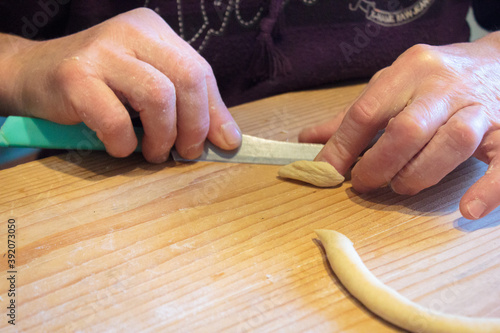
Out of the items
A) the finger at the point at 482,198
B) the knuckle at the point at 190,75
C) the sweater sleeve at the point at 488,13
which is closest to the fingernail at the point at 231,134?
the knuckle at the point at 190,75

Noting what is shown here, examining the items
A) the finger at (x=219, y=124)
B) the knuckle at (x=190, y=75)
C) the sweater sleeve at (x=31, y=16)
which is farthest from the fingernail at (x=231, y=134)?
the sweater sleeve at (x=31, y=16)

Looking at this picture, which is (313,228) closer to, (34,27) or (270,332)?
(270,332)

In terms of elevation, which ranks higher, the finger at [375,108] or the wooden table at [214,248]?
the finger at [375,108]

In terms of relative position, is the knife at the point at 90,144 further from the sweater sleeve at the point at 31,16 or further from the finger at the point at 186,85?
the sweater sleeve at the point at 31,16

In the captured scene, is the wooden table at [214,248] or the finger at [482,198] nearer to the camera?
the wooden table at [214,248]

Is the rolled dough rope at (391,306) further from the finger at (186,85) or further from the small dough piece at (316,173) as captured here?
the finger at (186,85)

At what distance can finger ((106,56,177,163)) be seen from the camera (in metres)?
0.75

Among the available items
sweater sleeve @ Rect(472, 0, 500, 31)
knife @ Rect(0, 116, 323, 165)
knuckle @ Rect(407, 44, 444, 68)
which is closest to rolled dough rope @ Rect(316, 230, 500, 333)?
knife @ Rect(0, 116, 323, 165)

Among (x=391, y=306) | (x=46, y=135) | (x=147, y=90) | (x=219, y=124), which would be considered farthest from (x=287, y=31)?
(x=391, y=306)

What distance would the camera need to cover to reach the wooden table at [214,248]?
0.54 metres

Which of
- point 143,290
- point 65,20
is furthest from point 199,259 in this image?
point 65,20

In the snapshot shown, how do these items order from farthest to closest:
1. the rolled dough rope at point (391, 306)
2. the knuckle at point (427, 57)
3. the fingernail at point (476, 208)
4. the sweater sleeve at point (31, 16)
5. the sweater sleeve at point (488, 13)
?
the sweater sleeve at point (488, 13) < the sweater sleeve at point (31, 16) < the knuckle at point (427, 57) < the fingernail at point (476, 208) < the rolled dough rope at point (391, 306)

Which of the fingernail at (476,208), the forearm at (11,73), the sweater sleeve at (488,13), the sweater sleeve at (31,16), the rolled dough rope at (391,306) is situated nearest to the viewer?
the rolled dough rope at (391,306)

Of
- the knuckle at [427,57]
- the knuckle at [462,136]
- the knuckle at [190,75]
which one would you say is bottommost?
the knuckle at [462,136]
